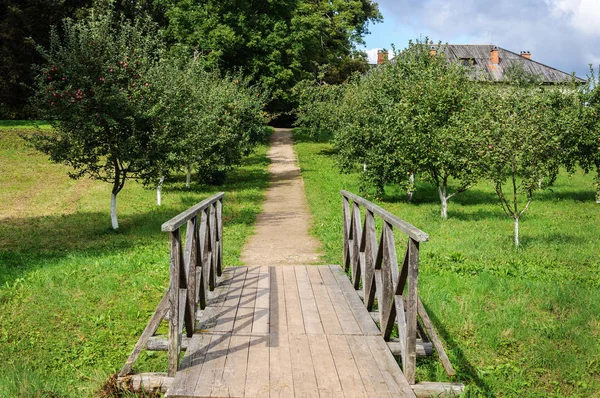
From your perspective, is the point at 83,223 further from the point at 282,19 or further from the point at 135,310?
the point at 282,19

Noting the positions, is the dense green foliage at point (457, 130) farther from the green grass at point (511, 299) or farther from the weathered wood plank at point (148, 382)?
the weathered wood plank at point (148, 382)

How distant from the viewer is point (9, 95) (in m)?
41.3

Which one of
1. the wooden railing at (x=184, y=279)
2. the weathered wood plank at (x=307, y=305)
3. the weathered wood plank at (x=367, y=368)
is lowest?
the weathered wood plank at (x=307, y=305)

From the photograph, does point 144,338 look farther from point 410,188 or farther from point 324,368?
point 410,188

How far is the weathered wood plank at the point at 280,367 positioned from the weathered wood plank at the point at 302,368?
0.04 metres

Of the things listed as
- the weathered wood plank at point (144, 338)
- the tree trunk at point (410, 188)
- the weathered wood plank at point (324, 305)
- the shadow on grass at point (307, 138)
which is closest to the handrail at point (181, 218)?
the weathered wood plank at point (144, 338)

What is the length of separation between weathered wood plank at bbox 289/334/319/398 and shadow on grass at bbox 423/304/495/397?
1857 millimetres

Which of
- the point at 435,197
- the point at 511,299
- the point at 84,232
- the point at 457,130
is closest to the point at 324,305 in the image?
the point at 511,299

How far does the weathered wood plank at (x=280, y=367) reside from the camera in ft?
15.3

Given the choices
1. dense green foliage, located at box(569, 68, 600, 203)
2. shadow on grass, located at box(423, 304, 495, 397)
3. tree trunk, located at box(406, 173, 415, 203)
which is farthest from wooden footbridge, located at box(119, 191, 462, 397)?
dense green foliage, located at box(569, 68, 600, 203)

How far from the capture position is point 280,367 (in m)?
5.12

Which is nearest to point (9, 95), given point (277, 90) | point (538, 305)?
point (277, 90)

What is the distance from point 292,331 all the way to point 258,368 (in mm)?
1021

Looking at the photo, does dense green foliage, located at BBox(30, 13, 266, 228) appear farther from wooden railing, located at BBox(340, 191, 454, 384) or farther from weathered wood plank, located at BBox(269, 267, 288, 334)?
wooden railing, located at BBox(340, 191, 454, 384)
